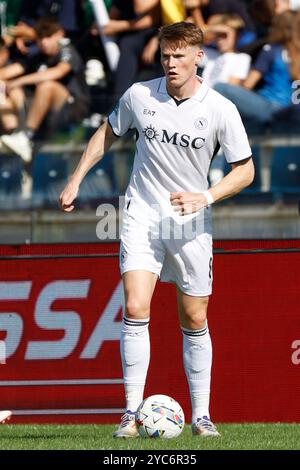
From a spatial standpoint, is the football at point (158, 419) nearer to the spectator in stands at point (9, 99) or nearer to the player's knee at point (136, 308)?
the player's knee at point (136, 308)

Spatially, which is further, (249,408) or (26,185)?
(26,185)

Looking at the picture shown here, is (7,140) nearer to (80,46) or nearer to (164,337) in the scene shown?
(80,46)

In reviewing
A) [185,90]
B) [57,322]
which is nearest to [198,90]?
[185,90]

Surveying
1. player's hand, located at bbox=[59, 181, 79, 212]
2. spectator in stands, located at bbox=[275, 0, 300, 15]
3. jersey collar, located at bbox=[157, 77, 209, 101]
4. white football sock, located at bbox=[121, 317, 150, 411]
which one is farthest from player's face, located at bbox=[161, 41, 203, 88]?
spectator in stands, located at bbox=[275, 0, 300, 15]

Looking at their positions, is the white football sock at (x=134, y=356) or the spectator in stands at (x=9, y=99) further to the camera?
the spectator in stands at (x=9, y=99)

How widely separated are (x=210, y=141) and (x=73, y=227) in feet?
13.8

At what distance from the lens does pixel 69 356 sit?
8320 millimetres

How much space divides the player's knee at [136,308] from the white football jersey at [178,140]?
0.56m

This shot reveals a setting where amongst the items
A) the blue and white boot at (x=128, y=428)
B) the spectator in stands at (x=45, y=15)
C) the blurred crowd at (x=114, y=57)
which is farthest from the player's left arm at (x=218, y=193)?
the spectator in stands at (x=45, y=15)

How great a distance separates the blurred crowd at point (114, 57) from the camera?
36.2 ft

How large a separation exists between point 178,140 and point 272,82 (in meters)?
4.86

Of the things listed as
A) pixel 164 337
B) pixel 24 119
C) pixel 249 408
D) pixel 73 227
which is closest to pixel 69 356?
pixel 164 337

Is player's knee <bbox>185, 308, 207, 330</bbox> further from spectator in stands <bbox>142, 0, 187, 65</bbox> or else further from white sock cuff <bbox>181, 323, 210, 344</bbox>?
spectator in stands <bbox>142, 0, 187, 65</bbox>

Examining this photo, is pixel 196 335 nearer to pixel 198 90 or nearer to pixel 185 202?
pixel 185 202
